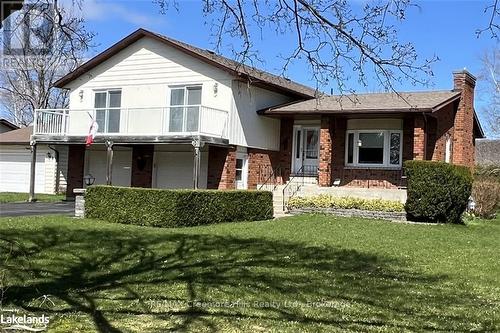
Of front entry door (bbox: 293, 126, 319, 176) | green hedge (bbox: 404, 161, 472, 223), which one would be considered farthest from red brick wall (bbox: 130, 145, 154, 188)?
green hedge (bbox: 404, 161, 472, 223)

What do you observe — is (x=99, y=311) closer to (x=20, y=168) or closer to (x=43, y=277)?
(x=43, y=277)

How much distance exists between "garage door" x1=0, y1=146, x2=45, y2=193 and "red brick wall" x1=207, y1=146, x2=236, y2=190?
1223 centimetres

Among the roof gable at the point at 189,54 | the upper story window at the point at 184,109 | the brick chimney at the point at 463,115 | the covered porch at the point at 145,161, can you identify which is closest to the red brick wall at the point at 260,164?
the covered porch at the point at 145,161

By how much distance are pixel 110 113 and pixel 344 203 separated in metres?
11.2

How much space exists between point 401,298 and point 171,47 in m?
19.3

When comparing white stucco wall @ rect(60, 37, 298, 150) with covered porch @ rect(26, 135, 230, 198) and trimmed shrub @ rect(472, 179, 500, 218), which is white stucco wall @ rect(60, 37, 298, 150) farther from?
trimmed shrub @ rect(472, 179, 500, 218)

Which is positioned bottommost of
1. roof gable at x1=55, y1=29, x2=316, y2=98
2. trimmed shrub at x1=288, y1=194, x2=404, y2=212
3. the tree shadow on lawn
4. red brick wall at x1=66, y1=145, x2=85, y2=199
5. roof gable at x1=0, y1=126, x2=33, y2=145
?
the tree shadow on lawn

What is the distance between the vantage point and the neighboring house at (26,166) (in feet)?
100

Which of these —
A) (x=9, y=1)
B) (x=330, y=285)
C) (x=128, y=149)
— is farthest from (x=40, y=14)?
(x=128, y=149)

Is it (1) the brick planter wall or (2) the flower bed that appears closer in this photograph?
(1) the brick planter wall

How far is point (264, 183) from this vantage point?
24.9 m

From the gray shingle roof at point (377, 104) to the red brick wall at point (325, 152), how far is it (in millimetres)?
697

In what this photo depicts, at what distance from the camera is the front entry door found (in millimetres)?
25359

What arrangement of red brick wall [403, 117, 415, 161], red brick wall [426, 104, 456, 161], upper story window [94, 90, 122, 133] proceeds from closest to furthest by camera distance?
red brick wall [403, 117, 415, 161]
red brick wall [426, 104, 456, 161]
upper story window [94, 90, 122, 133]
